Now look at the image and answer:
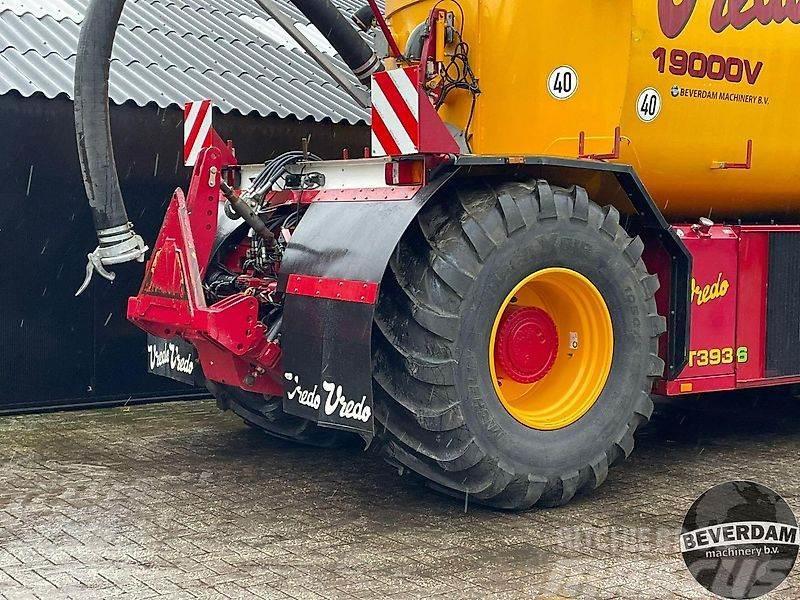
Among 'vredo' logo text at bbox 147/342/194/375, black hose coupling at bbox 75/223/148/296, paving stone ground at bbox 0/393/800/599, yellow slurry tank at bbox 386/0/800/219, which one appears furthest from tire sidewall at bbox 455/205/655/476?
'vredo' logo text at bbox 147/342/194/375

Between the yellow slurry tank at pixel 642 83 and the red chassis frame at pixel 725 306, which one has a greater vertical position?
the yellow slurry tank at pixel 642 83

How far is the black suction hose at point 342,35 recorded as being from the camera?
6.63 metres

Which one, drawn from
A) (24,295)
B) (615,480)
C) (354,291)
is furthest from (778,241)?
(24,295)

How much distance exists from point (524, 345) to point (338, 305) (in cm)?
109

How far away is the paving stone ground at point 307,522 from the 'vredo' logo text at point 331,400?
21.4 inches

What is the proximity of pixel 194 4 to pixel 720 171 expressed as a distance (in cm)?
601

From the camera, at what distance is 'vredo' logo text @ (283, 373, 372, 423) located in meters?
4.78

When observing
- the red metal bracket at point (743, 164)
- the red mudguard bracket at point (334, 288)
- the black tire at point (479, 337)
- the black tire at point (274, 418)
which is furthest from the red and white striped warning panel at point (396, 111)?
the red metal bracket at point (743, 164)

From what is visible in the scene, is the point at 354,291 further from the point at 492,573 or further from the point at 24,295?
the point at 24,295

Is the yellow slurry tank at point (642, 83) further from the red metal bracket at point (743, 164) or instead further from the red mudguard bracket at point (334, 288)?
the red mudguard bracket at point (334, 288)

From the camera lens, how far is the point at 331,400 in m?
4.92

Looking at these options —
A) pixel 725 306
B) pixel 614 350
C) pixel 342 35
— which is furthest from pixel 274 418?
pixel 725 306

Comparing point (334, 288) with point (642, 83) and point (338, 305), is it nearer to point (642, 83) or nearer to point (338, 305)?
point (338, 305)

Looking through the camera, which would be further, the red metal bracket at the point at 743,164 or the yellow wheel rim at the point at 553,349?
the red metal bracket at the point at 743,164
